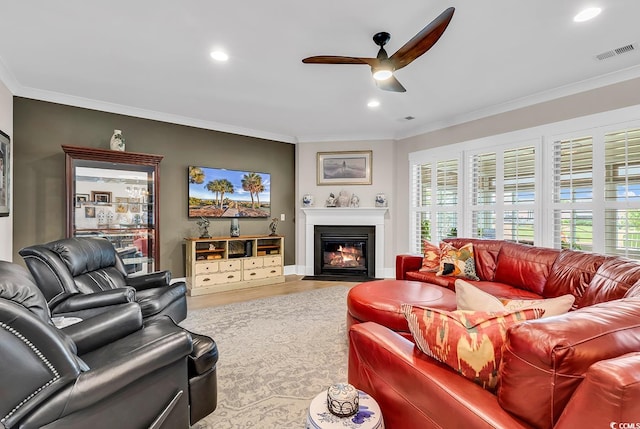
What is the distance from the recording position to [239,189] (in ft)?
18.8

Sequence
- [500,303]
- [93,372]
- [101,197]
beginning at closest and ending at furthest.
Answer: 1. [93,372]
2. [500,303]
3. [101,197]

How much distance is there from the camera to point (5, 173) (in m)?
3.53

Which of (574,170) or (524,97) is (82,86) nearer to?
(524,97)

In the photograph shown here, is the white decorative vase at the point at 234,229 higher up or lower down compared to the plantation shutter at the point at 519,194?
lower down

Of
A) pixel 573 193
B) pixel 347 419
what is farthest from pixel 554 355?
pixel 573 193

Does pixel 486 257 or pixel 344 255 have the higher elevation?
pixel 486 257

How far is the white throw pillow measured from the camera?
119cm

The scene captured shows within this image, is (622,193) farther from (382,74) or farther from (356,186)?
(356,186)

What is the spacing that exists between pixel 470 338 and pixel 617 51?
11.8ft

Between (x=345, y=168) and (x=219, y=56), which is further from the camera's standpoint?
(x=345, y=168)

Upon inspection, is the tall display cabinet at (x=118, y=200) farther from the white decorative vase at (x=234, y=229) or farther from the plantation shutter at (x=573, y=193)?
the plantation shutter at (x=573, y=193)

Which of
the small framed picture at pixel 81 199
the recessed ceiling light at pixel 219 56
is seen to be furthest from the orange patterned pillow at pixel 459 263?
the small framed picture at pixel 81 199

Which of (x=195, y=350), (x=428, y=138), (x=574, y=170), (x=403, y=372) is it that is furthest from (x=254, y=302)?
(x=574, y=170)

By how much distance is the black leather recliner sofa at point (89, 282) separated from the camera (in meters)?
2.26
